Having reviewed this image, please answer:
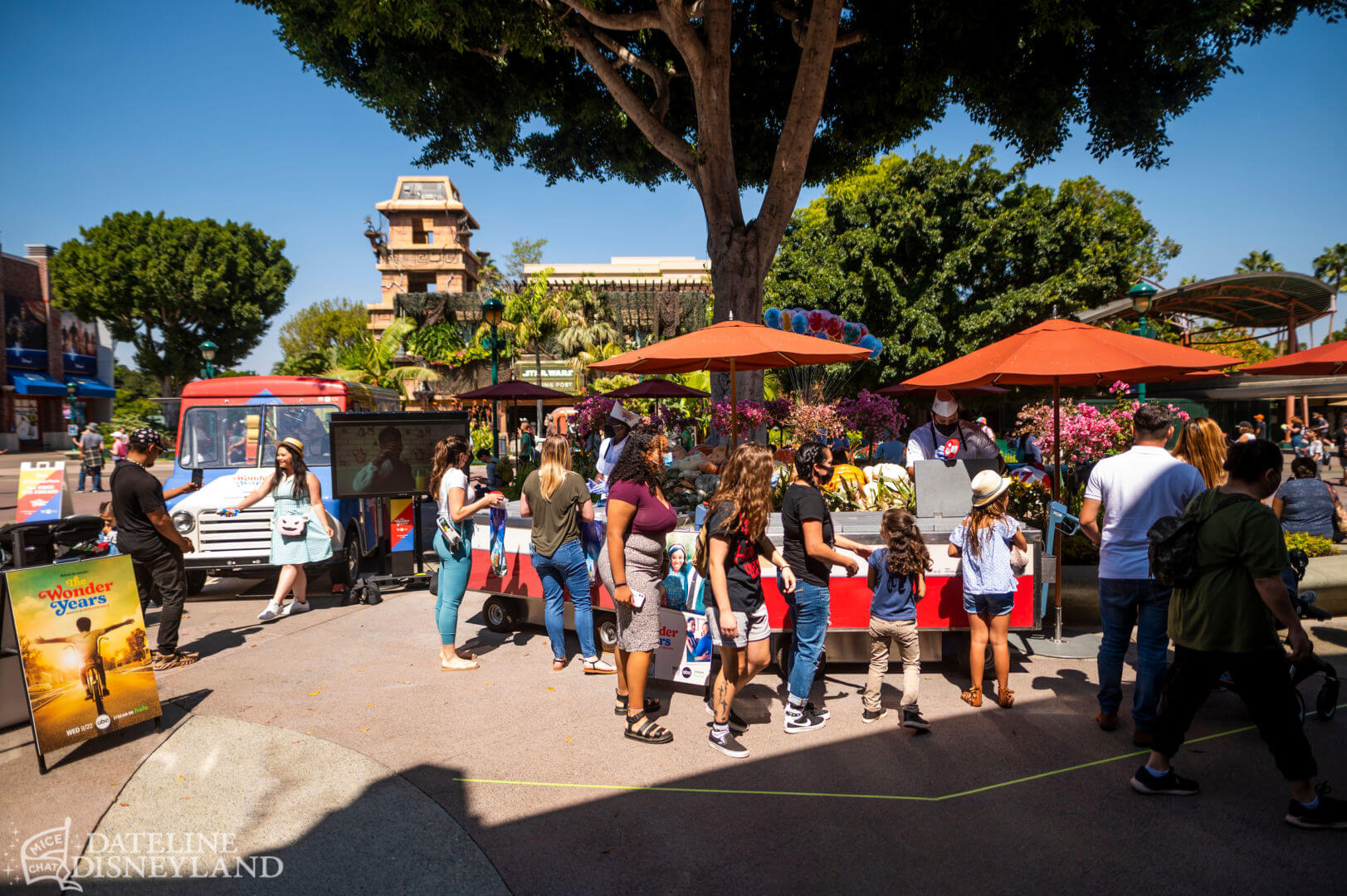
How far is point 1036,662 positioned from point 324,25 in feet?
38.3

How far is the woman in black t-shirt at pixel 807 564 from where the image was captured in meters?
4.14

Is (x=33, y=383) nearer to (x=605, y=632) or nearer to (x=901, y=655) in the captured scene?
(x=605, y=632)

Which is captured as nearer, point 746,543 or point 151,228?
point 746,543

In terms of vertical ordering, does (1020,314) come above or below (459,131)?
below

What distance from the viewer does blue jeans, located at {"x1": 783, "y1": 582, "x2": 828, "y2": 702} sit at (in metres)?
4.25

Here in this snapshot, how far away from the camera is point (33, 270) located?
37.0 meters

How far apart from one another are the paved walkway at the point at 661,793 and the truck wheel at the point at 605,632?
406mm

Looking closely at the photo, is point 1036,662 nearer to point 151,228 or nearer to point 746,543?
point 746,543

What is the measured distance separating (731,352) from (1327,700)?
4.59 metres

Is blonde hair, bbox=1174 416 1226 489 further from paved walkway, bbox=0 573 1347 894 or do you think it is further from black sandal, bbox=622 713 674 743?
black sandal, bbox=622 713 674 743

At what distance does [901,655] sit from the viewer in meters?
4.48

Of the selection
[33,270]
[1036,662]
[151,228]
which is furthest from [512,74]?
[33,270]

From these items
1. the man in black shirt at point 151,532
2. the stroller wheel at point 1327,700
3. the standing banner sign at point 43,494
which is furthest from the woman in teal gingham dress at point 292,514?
the stroller wheel at point 1327,700

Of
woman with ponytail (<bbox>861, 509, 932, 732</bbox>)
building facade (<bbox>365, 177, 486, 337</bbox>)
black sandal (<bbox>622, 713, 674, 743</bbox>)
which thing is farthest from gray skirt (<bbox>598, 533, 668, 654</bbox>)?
building facade (<bbox>365, 177, 486, 337</bbox>)
